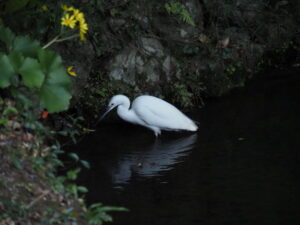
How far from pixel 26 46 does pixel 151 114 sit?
3.32 metres

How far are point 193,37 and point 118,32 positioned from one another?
153 centimetres

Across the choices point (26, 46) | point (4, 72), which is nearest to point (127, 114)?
point (26, 46)

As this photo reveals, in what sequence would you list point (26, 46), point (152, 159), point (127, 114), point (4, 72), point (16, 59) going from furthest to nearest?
point (127, 114)
point (152, 159)
point (26, 46)
point (16, 59)
point (4, 72)

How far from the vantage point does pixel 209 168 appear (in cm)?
633

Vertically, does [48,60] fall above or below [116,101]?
above

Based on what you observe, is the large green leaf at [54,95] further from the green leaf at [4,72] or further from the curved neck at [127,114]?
the curved neck at [127,114]

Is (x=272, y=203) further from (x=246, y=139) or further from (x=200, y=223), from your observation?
(x=246, y=139)

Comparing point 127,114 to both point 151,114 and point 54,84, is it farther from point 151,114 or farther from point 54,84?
point 54,84

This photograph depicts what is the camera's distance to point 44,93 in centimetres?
466

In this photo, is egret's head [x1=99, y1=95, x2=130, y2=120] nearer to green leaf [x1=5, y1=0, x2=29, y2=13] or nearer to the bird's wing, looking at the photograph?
the bird's wing

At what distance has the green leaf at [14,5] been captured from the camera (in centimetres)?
518

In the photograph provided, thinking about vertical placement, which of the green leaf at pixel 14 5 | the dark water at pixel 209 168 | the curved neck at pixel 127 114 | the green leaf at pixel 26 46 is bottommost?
the dark water at pixel 209 168

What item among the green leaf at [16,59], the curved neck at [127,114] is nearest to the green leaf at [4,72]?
the green leaf at [16,59]

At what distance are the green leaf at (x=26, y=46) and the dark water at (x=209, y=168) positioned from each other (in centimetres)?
147
